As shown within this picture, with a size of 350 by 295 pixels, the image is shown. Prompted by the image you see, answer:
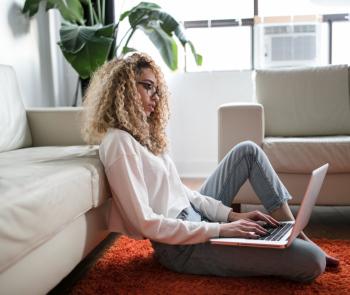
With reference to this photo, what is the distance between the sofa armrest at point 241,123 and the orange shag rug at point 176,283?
0.67 m

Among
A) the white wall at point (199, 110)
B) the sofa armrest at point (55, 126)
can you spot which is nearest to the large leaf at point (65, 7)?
the sofa armrest at point (55, 126)

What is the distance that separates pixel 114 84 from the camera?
45.9 inches

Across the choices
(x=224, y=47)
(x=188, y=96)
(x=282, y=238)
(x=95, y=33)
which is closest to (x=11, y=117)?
(x=95, y=33)

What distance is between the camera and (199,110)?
318 centimetres

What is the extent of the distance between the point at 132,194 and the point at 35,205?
0.30m

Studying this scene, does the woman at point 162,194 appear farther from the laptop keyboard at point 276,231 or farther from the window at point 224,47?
the window at point 224,47

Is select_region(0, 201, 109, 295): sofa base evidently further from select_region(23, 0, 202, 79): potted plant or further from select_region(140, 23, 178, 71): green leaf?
select_region(140, 23, 178, 71): green leaf

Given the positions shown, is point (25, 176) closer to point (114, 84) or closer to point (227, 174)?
point (114, 84)

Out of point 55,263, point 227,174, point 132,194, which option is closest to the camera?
point 55,263

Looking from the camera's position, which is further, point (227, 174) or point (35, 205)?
point (227, 174)

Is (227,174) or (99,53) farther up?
(99,53)

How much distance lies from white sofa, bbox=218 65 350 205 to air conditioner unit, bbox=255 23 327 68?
826 mm

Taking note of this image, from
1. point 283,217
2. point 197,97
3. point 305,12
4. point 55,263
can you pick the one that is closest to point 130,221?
point 55,263

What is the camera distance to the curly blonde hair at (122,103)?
114cm
